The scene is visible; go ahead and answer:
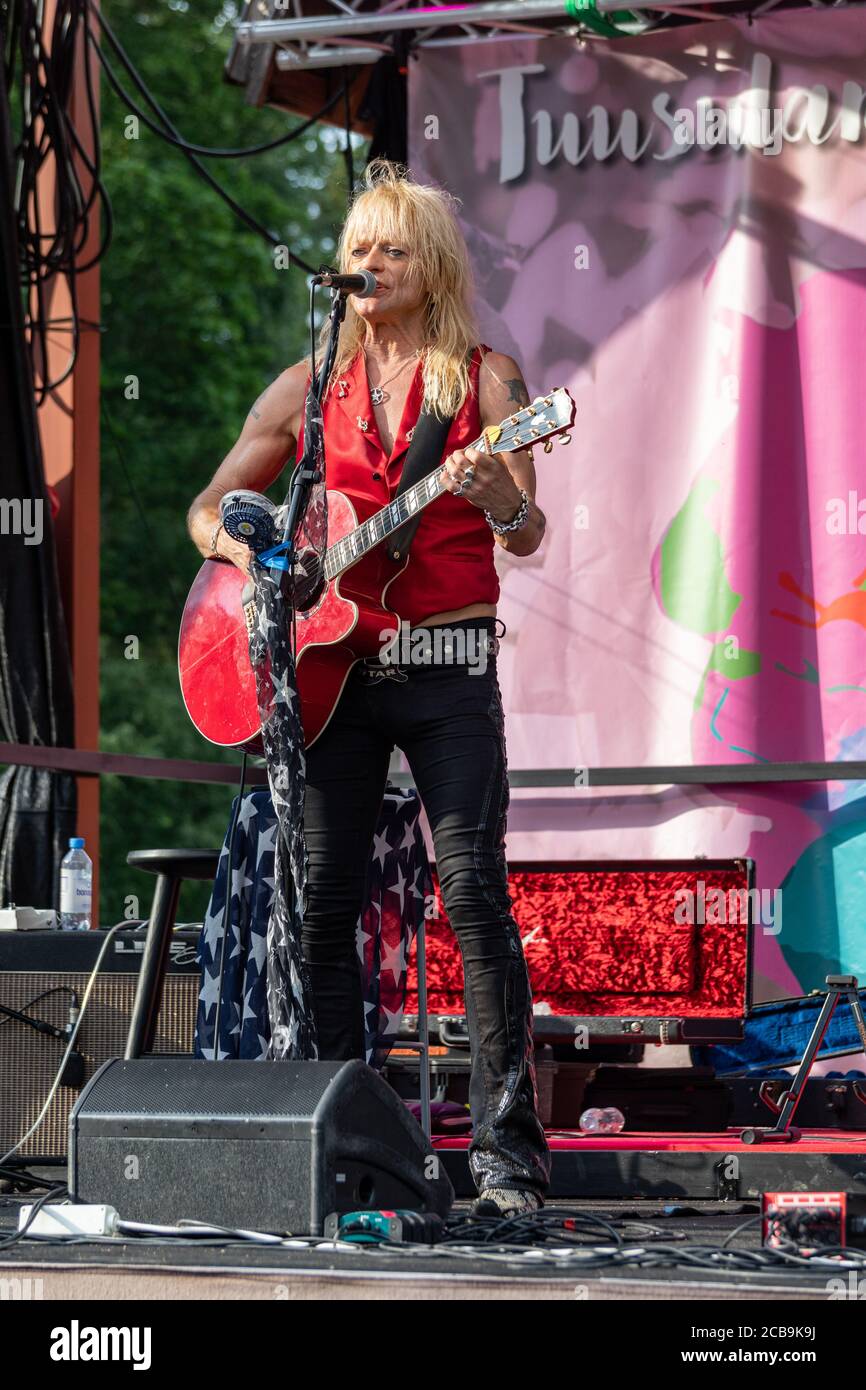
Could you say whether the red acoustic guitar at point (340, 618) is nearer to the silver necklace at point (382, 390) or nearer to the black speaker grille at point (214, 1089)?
the silver necklace at point (382, 390)

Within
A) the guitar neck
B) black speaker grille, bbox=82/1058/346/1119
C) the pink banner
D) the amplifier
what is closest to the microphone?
the guitar neck

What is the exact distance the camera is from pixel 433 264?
3.67 m

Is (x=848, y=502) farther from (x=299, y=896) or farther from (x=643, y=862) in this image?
(x=299, y=896)

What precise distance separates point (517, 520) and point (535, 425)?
0.61 feet

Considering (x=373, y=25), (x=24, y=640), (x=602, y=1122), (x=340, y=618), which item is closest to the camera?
(x=340, y=618)

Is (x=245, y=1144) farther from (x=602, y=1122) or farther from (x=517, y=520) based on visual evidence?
(x=602, y=1122)

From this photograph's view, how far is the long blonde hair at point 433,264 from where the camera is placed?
11.9ft

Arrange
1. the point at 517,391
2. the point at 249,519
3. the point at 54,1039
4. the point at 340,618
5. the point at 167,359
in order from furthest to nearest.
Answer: the point at 167,359, the point at 54,1039, the point at 517,391, the point at 340,618, the point at 249,519

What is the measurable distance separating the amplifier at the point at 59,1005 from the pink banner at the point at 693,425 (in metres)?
1.86

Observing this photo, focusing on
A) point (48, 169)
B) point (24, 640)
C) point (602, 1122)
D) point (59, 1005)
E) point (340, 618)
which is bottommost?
point (602, 1122)

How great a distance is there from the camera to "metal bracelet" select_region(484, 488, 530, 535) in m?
3.38

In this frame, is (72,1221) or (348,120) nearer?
(72,1221)

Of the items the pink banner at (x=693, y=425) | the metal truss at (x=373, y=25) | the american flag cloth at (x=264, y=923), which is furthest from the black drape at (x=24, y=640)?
the american flag cloth at (x=264, y=923)

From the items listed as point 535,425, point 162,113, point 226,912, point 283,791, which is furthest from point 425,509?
point 162,113
